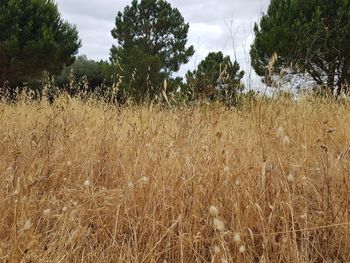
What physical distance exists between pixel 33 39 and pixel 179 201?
1123 centimetres

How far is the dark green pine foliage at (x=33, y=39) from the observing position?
11.5m

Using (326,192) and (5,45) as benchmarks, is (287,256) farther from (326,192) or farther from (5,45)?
(5,45)

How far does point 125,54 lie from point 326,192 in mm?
15442

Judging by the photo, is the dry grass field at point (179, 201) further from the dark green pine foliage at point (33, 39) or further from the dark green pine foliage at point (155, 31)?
the dark green pine foliage at point (155, 31)

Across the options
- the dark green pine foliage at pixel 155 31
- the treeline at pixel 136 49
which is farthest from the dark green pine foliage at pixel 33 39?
the dark green pine foliage at pixel 155 31

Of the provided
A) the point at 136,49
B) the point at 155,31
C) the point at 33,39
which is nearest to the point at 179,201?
the point at 33,39

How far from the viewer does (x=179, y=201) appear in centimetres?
178

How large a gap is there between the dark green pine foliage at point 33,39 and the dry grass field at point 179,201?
9.68m

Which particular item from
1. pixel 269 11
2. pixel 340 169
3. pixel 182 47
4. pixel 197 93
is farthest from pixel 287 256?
pixel 182 47

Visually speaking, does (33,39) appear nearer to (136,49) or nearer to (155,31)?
(136,49)

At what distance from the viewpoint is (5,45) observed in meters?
11.3

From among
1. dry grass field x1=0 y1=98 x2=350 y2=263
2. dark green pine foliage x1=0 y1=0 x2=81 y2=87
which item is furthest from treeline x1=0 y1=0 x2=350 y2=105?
dry grass field x1=0 y1=98 x2=350 y2=263

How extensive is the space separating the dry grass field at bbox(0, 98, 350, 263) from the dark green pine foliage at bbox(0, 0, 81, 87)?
968 centimetres

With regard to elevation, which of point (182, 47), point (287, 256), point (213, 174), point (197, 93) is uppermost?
point (182, 47)
